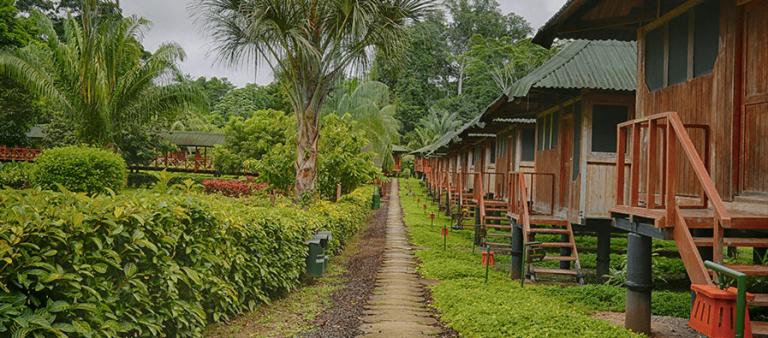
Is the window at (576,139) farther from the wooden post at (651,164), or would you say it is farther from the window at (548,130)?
the wooden post at (651,164)

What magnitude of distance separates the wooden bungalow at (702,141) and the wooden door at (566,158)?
307 cm

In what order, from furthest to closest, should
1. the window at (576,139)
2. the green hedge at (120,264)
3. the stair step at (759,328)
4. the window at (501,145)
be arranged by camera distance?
the window at (501,145), the window at (576,139), the stair step at (759,328), the green hedge at (120,264)

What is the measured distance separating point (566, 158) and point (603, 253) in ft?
6.06

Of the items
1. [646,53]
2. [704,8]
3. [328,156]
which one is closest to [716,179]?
[704,8]

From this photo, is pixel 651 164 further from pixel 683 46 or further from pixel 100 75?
pixel 100 75

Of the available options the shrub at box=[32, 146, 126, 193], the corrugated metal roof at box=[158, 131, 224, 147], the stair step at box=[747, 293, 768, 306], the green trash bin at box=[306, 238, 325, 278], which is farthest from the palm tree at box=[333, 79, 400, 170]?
the stair step at box=[747, 293, 768, 306]

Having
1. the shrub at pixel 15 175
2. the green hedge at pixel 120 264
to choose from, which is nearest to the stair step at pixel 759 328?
the green hedge at pixel 120 264

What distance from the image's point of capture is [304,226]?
859 centimetres

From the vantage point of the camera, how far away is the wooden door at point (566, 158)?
32.4 feet

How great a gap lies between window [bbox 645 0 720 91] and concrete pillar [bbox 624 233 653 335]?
2000 mm

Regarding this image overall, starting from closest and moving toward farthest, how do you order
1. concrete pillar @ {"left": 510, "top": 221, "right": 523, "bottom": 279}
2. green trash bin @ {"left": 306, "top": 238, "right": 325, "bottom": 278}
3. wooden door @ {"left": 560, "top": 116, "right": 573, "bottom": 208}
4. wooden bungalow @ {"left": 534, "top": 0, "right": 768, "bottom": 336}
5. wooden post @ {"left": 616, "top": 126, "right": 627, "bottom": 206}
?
wooden bungalow @ {"left": 534, "top": 0, "right": 768, "bottom": 336} → wooden post @ {"left": 616, "top": 126, "right": 627, "bottom": 206} → green trash bin @ {"left": 306, "top": 238, "right": 325, "bottom": 278} → concrete pillar @ {"left": 510, "top": 221, "right": 523, "bottom": 279} → wooden door @ {"left": 560, "top": 116, "right": 573, "bottom": 208}

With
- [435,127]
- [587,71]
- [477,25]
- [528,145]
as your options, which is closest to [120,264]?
[587,71]

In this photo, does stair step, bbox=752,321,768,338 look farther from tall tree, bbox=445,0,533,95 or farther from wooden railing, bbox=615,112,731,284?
tall tree, bbox=445,0,533,95

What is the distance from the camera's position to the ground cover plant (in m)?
4.94
